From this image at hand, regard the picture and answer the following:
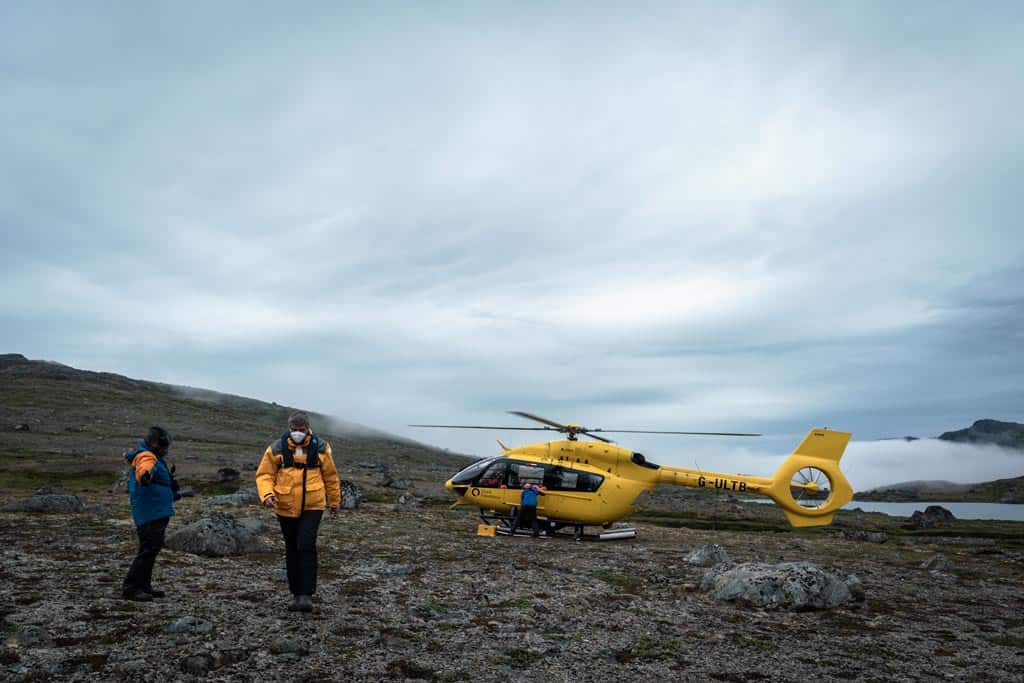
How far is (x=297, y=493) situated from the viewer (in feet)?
34.1

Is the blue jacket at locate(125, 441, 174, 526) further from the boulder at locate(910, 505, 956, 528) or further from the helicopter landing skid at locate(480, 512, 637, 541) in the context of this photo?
the boulder at locate(910, 505, 956, 528)

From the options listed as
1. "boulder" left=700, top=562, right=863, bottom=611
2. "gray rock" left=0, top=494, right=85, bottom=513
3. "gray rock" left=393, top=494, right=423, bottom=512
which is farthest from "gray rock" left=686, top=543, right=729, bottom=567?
"gray rock" left=0, top=494, right=85, bottom=513

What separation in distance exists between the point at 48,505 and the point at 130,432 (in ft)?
239

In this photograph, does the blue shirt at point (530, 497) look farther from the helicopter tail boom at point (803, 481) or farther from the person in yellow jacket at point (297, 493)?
the person in yellow jacket at point (297, 493)

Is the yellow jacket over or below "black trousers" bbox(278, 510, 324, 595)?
over

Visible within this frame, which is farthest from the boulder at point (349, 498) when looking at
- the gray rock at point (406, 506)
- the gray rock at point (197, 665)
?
the gray rock at point (197, 665)

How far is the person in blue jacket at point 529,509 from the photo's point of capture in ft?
75.8

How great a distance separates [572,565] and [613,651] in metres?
7.57

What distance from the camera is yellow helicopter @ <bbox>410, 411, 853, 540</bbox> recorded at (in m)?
23.4

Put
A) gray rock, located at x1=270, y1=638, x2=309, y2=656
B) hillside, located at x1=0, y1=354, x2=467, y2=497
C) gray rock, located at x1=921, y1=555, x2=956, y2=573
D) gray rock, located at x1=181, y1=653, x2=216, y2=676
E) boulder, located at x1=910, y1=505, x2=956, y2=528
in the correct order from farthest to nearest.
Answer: boulder, located at x1=910, y1=505, x2=956, y2=528 → hillside, located at x1=0, y1=354, x2=467, y2=497 → gray rock, located at x1=921, y1=555, x2=956, y2=573 → gray rock, located at x1=270, y1=638, x2=309, y2=656 → gray rock, located at x1=181, y1=653, x2=216, y2=676

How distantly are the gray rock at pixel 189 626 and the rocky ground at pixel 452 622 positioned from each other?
0.02m

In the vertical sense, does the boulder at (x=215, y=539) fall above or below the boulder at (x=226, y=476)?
above

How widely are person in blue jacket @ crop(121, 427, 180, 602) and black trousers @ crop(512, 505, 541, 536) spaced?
14.3 m

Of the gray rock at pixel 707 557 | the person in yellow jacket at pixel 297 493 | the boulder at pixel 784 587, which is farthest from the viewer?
the gray rock at pixel 707 557
